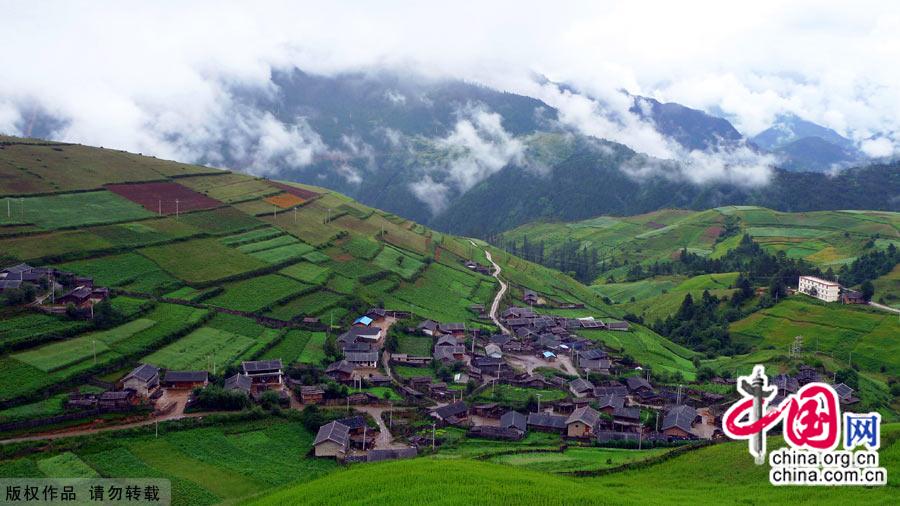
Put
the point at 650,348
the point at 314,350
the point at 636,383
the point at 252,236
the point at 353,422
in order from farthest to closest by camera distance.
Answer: the point at 252,236, the point at 650,348, the point at 636,383, the point at 314,350, the point at 353,422

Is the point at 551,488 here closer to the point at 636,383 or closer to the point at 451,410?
the point at 451,410

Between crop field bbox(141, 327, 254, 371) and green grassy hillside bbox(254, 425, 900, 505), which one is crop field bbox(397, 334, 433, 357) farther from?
green grassy hillside bbox(254, 425, 900, 505)

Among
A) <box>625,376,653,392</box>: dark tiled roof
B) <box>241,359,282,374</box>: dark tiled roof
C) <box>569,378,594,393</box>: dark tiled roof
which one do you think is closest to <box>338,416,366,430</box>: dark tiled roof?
<box>241,359,282,374</box>: dark tiled roof

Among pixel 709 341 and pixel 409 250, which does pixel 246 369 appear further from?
pixel 709 341

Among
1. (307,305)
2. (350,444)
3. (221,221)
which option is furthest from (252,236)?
(350,444)

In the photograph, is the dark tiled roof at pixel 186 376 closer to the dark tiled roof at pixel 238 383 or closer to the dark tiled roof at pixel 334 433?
the dark tiled roof at pixel 238 383

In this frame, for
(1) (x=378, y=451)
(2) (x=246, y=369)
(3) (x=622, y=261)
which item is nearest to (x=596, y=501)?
(1) (x=378, y=451)

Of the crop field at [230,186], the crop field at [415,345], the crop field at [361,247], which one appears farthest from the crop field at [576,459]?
the crop field at [230,186]
